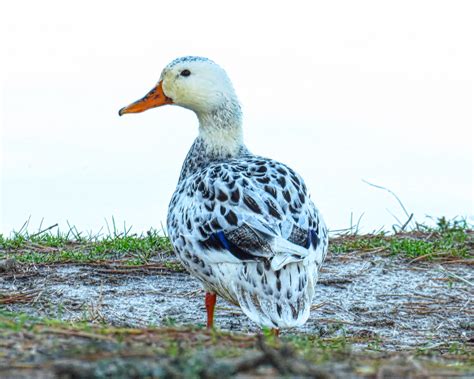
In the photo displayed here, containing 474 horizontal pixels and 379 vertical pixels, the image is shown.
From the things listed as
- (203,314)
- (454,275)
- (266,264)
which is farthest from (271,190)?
(454,275)

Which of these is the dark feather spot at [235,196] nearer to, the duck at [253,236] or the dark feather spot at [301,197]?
the duck at [253,236]

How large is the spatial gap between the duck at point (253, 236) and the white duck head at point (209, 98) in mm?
463

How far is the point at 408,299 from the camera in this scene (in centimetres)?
754

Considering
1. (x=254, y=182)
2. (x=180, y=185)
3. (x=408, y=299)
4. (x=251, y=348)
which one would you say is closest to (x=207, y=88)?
Answer: (x=180, y=185)

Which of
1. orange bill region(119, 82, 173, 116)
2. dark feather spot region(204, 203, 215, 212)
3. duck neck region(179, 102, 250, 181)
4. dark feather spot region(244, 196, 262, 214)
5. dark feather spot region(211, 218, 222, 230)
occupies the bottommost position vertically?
dark feather spot region(211, 218, 222, 230)

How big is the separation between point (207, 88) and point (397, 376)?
406 cm

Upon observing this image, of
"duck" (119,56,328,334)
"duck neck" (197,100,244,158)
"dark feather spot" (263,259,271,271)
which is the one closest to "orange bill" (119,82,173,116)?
"duck neck" (197,100,244,158)

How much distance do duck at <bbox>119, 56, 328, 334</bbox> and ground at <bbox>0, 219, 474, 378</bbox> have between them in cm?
27

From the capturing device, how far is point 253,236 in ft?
18.2

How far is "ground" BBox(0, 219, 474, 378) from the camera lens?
11.9 feet

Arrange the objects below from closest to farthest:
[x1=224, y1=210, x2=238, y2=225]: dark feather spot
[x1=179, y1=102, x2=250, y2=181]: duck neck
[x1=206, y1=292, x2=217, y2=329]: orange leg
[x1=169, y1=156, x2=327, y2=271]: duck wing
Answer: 1. [x1=169, y1=156, x2=327, y2=271]: duck wing
2. [x1=224, y1=210, x2=238, y2=225]: dark feather spot
3. [x1=206, y1=292, x2=217, y2=329]: orange leg
4. [x1=179, y1=102, x2=250, y2=181]: duck neck

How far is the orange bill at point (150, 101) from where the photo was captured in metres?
7.66

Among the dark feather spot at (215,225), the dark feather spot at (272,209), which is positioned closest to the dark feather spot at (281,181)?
the dark feather spot at (272,209)

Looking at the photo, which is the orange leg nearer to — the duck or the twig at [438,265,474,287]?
the duck
